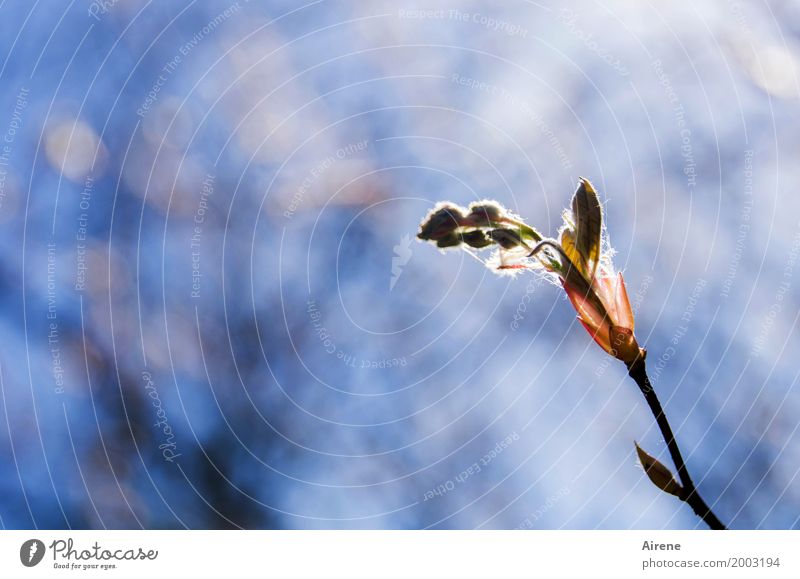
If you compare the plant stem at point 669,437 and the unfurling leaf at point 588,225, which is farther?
the unfurling leaf at point 588,225

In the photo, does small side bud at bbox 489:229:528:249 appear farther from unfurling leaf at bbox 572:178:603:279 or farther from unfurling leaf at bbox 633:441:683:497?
unfurling leaf at bbox 633:441:683:497

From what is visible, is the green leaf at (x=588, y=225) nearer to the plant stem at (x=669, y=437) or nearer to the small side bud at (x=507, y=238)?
the small side bud at (x=507, y=238)

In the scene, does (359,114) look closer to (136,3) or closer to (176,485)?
(136,3)

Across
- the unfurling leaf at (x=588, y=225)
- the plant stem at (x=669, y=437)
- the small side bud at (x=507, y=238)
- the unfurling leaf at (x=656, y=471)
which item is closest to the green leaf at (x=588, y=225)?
the unfurling leaf at (x=588, y=225)

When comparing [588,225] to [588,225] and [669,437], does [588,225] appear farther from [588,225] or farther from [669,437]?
[669,437]

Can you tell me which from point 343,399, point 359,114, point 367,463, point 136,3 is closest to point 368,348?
point 343,399

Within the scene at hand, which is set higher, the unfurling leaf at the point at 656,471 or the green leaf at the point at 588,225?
the green leaf at the point at 588,225
